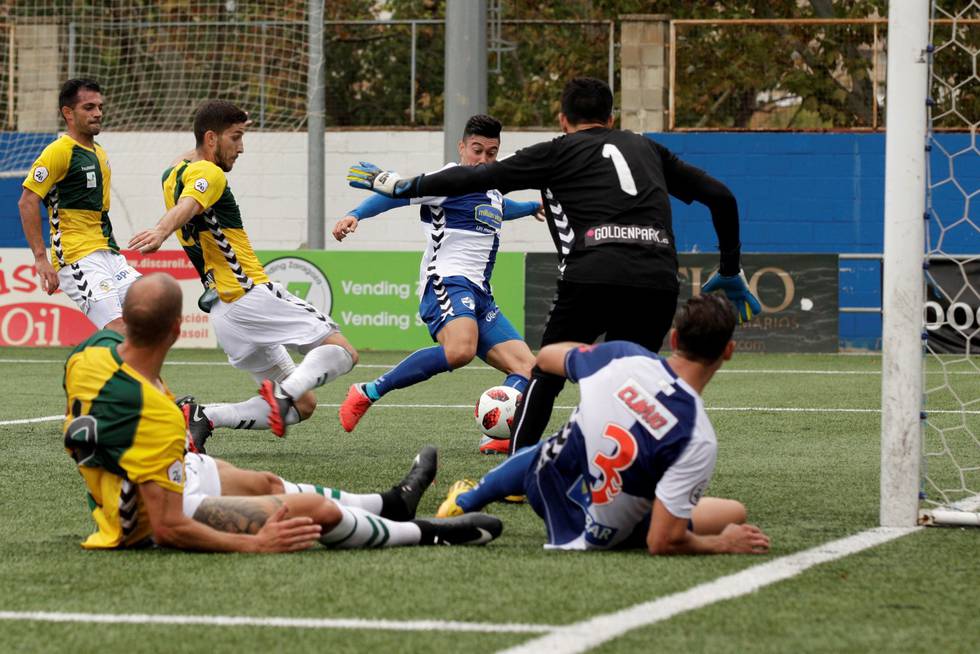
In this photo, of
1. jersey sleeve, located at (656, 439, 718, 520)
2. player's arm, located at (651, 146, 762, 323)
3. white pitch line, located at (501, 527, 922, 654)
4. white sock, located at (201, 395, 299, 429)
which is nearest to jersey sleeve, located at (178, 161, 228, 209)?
white sock, located at (201, 395, 299, 429)

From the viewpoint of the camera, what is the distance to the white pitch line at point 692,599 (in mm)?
3979

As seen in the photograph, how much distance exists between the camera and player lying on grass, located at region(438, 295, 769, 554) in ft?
16.6

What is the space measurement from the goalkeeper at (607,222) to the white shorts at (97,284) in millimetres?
3368

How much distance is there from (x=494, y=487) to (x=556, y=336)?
0.96 m

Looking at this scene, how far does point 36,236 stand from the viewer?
30.2 feet

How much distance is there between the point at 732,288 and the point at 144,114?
674 inches

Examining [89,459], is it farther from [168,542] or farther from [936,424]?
[936,424]

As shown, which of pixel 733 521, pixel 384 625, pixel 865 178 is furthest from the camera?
pixel 865 178

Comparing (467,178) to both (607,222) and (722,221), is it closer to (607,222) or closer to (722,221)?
(607,222)

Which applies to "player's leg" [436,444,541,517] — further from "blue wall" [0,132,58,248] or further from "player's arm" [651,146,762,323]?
"blue wall" [0,132,58,248]

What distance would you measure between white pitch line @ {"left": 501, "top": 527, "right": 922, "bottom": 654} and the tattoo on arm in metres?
1.43

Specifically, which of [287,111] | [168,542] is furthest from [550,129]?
[168,542]

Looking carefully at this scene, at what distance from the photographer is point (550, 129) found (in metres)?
22.3

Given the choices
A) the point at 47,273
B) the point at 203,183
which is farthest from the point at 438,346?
the point at 47,273
